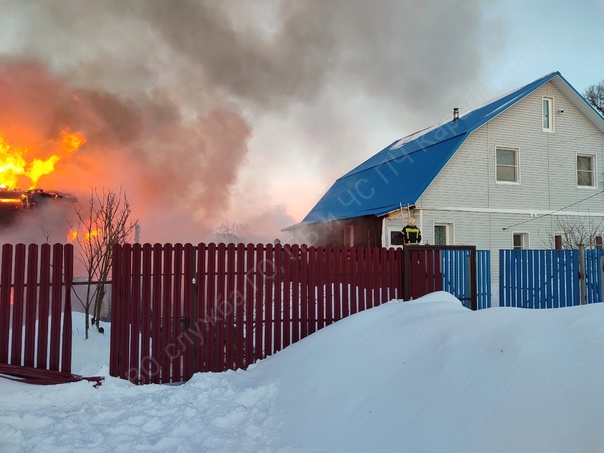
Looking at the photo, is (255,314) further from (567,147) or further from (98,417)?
(567,147)

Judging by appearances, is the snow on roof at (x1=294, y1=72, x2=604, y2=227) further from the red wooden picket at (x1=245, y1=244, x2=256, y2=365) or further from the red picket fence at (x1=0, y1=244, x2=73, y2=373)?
the red picket fence at (x1=0, y1=244, x2=73, y2=373)

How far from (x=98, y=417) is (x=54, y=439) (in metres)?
0.59

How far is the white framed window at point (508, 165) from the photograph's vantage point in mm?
16984

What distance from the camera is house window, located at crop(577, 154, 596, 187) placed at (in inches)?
715

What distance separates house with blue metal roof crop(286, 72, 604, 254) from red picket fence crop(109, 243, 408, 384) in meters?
9.13

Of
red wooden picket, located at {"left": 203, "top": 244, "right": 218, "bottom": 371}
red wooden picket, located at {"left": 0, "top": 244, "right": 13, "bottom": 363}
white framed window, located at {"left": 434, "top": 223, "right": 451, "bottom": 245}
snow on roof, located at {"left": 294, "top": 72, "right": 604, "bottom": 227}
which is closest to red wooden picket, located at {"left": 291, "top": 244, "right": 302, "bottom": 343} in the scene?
red wooden picket, located at {"left": 203, "top": 244, "right": 218, "bottom": 371}

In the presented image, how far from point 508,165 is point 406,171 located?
424 cm

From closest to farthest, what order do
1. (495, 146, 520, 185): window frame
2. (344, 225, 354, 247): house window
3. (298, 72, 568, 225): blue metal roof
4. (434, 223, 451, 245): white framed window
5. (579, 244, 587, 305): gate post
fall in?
(579, 244, 587, 305): gate post, (298, 72, 568, 225): blue metal roof, (434, 223, 451, 245): white framed window, (495, 146, 520, 185): window frame, (344, 225, 354, 247): house window

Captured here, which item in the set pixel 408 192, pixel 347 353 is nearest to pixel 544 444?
pixel 347 353

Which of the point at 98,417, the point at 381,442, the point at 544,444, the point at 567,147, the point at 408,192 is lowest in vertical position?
the point at 98,417

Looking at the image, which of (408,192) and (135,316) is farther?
(408,192)

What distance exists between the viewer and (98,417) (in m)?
4.46

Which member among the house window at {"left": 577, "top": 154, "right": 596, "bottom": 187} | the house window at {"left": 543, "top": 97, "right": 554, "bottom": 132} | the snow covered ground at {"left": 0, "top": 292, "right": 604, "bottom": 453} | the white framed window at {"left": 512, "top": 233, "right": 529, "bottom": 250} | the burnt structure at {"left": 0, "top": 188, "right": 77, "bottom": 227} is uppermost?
the house window at {"left": 543, "top": 97, "right": 554, "bottom": 132}

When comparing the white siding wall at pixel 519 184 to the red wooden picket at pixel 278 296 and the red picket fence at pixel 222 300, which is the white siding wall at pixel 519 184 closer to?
the red picket fence at pixel 222 300
